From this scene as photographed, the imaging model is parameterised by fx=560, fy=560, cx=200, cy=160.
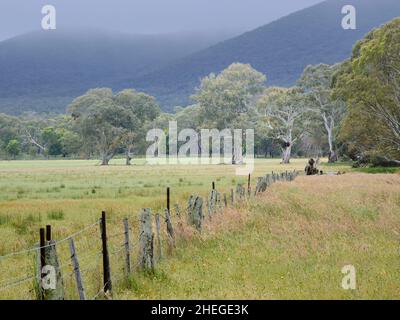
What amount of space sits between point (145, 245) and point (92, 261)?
1816 millimetres

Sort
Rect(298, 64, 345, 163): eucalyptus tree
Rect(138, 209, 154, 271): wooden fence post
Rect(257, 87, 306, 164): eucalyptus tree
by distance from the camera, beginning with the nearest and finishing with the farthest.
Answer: Rect(138, 209, 154, 271): wooden fence post
Rect(298, 64, 345, 163): eucalyptus tree
Rect(257, 87, 306, 164): eucalyptus tree

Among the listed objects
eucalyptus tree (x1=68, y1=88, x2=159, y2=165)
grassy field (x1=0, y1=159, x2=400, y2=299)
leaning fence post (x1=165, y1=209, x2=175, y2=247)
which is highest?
eucalyptus tree (x1=68, y1=88, x2=159, y2=165)

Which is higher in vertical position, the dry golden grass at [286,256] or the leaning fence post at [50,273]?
the leaning fence post at [50,273]

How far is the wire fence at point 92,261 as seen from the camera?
7.83 metres

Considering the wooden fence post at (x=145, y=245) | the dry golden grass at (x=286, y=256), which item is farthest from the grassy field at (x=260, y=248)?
the wooden fence post at (x=145, y=245)

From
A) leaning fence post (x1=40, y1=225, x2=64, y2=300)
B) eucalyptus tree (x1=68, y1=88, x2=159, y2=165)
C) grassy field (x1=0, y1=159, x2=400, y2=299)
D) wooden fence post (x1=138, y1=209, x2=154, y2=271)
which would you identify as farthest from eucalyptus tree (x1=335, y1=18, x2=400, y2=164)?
eucalyptus tree (x1=68, y1=88, x2=159, y2=165)

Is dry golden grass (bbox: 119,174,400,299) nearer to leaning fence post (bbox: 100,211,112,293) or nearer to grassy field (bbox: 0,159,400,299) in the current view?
grassy field (bbox: 0,159,400,299)

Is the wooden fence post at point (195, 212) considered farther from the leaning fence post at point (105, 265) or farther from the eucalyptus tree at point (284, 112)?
the eucalyptus tree at point (284, 112)

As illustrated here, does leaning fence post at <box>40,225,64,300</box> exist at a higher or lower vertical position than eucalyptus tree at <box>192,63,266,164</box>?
lower

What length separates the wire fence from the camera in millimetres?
7832

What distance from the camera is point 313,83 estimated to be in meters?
80.8
